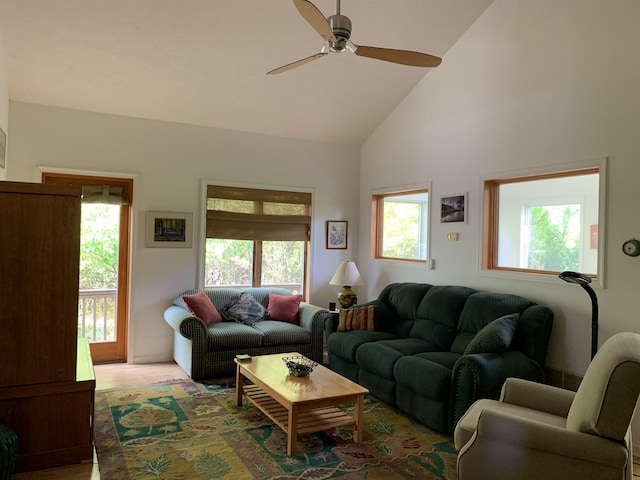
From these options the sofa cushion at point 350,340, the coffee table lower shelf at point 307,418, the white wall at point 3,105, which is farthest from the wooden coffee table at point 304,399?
the white wall at point 3,105

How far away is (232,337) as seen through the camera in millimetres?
4711

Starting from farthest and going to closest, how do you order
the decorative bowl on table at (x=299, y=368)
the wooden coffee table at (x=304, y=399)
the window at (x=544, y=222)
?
the window at (x=544, y=222) → the decorative bowl on table at (x=299, y=368) → the wooden coffee table at (x=304, y=399)

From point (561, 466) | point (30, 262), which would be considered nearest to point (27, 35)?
point (30, 262)

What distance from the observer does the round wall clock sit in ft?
11.0

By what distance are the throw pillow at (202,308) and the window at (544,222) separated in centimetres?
281

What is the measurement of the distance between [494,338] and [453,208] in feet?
5.65

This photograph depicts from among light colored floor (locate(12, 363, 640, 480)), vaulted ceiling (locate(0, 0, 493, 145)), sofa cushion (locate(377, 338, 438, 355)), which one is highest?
vaulted ceiling (locate(0, 0, 493, 145))

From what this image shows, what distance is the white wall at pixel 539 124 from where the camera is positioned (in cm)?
348

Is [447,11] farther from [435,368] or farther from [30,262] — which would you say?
[30,262]

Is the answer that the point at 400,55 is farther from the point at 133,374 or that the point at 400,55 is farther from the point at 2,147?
the point at 133,374

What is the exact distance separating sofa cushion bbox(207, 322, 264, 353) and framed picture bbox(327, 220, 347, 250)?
70.2 inches

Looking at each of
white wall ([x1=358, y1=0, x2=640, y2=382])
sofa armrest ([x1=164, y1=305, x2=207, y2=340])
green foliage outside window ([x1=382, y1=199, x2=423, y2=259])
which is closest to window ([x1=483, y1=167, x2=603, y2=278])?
white wall ([x1=358, y1=0, x2=640, y2=382])

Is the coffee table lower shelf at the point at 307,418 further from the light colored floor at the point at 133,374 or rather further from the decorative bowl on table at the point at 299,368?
the light colored floor at the point at 133,374

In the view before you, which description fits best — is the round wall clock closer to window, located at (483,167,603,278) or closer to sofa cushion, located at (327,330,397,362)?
window, located at (483,167,603,278)
